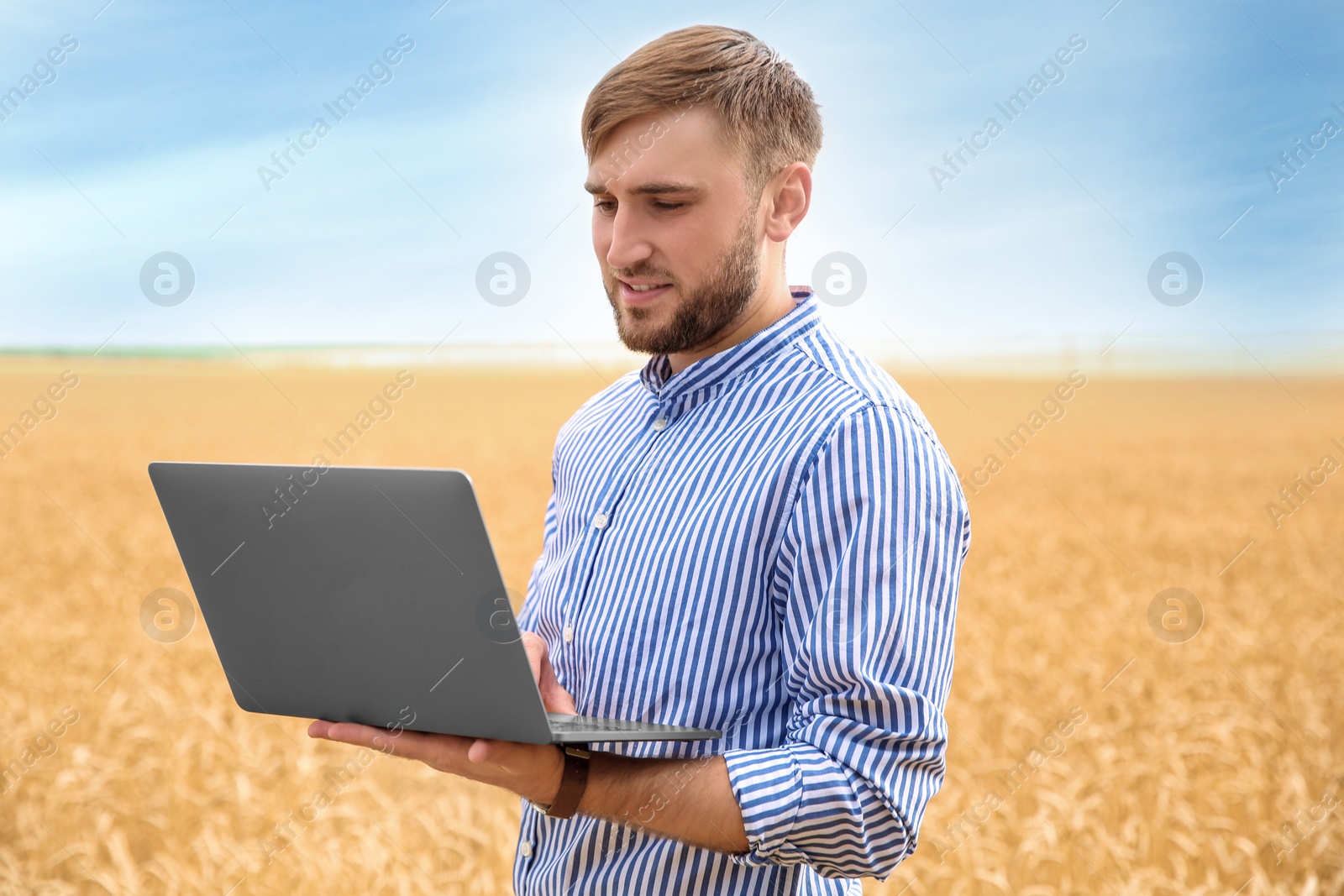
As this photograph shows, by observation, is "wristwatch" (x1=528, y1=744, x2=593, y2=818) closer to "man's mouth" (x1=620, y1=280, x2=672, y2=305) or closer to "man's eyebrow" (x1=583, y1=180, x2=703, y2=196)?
"man's mouth" (x1=620, y1=280, x2=672, y2=305)

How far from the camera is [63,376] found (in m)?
5.79

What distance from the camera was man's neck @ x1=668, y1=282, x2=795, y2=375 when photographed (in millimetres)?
1832

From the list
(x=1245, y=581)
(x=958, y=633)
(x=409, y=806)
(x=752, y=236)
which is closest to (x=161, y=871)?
(x=409, y=806)

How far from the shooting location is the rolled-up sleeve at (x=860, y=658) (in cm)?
143

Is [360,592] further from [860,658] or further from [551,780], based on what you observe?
[860,658]

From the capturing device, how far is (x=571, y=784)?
1489 millimetres

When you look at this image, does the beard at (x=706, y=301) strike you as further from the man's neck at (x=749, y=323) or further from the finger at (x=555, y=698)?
the finger at (x=555, y=698)

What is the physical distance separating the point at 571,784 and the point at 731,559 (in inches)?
16.0

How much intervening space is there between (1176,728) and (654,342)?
458 cm

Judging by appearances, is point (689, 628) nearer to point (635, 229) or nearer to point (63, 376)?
point (635, 229)

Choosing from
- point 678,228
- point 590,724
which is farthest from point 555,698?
point 678,228

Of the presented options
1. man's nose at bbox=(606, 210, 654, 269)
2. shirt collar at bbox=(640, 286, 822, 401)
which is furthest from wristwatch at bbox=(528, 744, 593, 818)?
man's nose at bbox=(606, 210, 654, 269)

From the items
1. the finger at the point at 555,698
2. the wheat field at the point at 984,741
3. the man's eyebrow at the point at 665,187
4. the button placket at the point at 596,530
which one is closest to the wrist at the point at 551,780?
the finger at the point at 555,698

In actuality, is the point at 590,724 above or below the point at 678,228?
below
